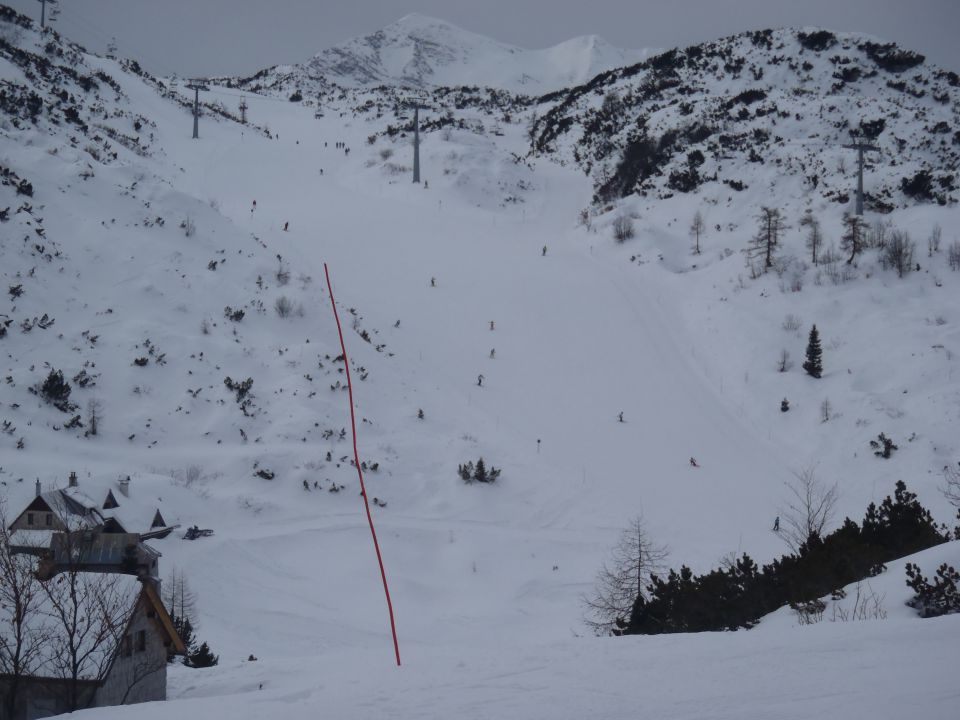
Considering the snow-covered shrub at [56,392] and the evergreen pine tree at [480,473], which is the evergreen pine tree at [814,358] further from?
the snow-covered shrub at [56,392]

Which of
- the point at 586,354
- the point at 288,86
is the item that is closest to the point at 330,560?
the point at 586,354

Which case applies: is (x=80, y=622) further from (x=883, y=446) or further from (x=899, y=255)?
(x=899, y=255)

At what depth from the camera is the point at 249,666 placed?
1378 centimetres

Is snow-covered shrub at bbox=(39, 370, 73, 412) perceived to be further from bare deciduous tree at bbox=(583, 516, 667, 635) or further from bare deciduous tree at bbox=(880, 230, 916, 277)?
bare deciduous tree at bbox=(880, 230, 916, 277)

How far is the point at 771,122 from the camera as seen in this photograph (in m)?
55.1

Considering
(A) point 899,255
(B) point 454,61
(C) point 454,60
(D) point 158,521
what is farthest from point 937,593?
(C) point 454,60

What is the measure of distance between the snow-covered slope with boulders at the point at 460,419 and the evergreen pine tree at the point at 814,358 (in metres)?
0.52

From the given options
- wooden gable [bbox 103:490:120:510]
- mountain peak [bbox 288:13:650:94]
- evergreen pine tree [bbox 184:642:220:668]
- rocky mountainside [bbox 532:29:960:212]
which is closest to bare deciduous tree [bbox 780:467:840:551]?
evergreen pine tree [bbox 184:642:220:668]

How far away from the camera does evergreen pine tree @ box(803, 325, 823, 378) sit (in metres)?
29.2

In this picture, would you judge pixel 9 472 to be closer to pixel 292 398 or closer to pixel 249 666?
pixel 292 398

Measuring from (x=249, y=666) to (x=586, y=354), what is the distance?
2304 centimetres

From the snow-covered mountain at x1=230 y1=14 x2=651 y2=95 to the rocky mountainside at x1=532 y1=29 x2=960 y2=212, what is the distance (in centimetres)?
7529

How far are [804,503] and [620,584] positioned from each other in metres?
8.27

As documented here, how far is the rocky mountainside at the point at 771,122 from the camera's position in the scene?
4603 cm
